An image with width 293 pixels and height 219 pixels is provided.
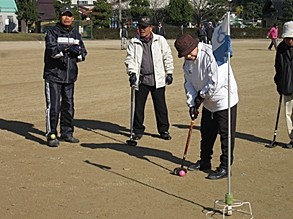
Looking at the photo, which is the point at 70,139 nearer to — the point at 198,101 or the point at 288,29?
the point at 198,101

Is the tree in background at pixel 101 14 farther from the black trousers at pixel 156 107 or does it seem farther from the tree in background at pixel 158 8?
the black trousers at pixel 156 107

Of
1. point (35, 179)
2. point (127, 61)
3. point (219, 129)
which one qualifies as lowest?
point (35, 179)

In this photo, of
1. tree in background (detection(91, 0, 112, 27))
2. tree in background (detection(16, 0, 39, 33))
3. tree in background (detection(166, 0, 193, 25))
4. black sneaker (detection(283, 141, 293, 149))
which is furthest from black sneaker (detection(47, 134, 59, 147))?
tree in background (detection(16, 0, 39, 33))

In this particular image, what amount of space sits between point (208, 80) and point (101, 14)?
69.8m

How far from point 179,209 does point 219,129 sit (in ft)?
4.78

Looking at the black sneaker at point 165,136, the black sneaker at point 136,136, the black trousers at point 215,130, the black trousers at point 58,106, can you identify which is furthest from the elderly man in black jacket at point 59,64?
the black trousers at point 215,130

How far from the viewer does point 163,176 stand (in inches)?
274

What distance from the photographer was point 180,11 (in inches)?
3051

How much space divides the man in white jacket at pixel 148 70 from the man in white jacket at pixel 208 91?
6.96 feet

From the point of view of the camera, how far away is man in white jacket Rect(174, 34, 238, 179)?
21.0 feet

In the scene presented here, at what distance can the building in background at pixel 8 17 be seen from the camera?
81062 millimetres

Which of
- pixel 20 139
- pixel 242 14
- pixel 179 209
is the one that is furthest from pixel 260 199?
pixel 242 14

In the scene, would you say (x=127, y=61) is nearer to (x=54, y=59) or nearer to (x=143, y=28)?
(x=143, y=28)

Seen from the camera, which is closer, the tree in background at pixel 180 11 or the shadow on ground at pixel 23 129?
the shadow on ground at pixel 23 129
